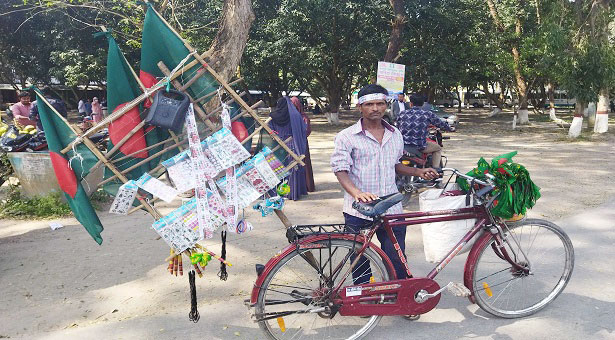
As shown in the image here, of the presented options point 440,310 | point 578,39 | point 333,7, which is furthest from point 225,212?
point 333,7

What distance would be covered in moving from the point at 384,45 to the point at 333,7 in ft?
8.83

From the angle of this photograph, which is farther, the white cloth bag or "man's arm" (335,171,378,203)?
the white cloth bag

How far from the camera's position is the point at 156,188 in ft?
9.04

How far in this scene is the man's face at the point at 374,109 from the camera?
2855mm

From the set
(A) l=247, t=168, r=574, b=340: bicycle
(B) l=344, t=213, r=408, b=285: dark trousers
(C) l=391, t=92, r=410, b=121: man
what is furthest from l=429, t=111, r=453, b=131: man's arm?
(B) l=344, t=213, r=408, b=285: dark trousers

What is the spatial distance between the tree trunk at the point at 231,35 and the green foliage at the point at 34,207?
3088 mm

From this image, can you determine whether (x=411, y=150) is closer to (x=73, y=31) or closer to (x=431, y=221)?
(x=431, y=221)

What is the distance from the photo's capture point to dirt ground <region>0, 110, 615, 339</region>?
3.22m

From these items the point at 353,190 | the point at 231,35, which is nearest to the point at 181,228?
the point at 353,190

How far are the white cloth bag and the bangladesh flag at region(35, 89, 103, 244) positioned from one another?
2.25m

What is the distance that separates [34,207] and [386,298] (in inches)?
227

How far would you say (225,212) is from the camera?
2.85 m

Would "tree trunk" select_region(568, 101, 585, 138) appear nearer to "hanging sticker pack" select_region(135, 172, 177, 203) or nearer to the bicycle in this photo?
the bicycle

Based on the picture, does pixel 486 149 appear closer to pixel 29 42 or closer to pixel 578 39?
pixel 578 39
